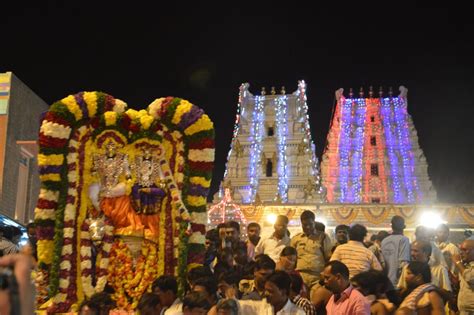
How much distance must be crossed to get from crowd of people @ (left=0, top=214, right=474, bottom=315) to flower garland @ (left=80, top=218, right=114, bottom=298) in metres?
1.21

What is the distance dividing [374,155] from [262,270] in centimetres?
3939

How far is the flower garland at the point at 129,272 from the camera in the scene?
341 inches

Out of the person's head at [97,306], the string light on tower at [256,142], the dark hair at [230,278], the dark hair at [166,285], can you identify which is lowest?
the person's head at [97,306]

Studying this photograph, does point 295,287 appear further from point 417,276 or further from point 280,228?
point 280,228

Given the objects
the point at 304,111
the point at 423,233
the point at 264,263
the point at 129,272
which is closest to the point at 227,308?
the point at 264,263

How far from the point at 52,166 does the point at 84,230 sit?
3.37 feet

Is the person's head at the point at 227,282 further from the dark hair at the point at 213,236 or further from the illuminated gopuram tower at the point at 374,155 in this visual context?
the illuminated gopuram tower at the point at 374,155

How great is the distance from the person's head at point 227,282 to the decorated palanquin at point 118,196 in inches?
67.0

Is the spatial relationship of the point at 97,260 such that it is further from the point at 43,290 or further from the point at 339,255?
the point at 339,255

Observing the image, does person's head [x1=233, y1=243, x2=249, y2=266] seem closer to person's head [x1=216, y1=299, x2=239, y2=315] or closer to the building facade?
person's head [x1=216, y1=299, x2=239, y2=315]

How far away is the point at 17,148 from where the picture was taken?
2317 centimetres

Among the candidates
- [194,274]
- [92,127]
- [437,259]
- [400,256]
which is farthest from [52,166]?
[437,259]

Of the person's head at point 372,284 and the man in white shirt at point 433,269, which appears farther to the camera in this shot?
the man in white shirt at point 433,269

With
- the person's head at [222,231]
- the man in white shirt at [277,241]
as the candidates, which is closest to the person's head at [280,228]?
the man in white shirt at [277,241]
